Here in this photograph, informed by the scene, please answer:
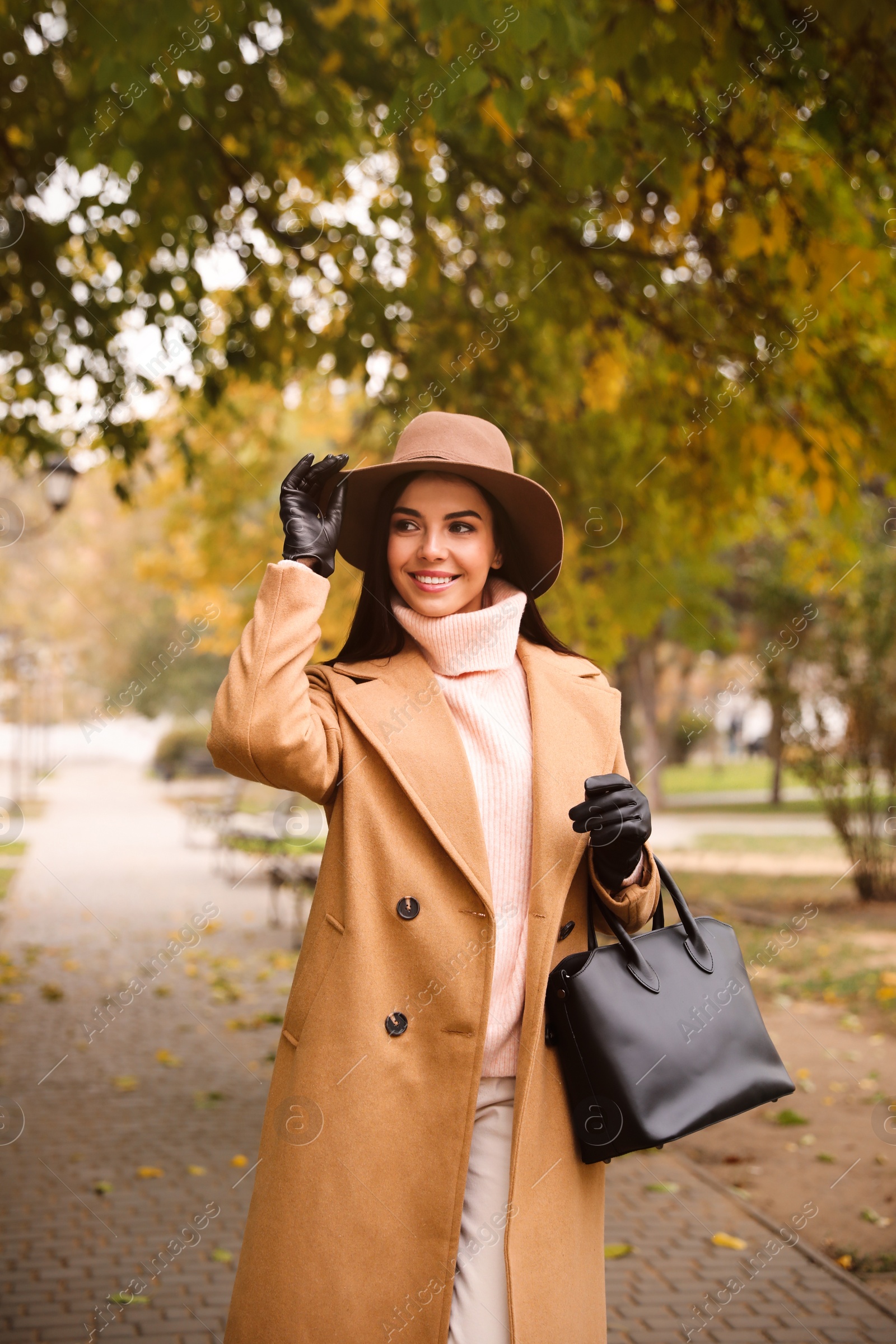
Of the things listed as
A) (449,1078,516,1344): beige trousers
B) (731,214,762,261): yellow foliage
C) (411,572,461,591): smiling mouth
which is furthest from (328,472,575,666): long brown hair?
(731,214,762,261): yellow foliage

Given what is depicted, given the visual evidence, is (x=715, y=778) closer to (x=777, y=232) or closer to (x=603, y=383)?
(x=603, y=383)

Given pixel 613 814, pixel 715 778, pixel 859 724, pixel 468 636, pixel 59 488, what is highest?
pixel 59 488

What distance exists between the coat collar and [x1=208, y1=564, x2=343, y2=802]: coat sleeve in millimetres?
137

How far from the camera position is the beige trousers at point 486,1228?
2.07 meters

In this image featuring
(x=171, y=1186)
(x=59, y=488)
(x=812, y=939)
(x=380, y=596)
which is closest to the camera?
(x=380, y=596)

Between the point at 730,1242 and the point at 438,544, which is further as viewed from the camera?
the point at 730,1242

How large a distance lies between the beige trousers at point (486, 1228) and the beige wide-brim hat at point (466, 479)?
106 cm

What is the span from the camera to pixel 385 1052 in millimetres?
2107

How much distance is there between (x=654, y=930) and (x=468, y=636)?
67 cm

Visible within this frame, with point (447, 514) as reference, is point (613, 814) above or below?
below

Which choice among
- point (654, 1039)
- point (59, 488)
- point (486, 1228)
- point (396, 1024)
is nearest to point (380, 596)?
point (396, 1024)

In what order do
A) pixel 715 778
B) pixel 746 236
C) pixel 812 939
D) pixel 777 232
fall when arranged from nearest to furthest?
pixel 746 236 → pixel 777 232 → pixel 812 939 → pixel 715 778

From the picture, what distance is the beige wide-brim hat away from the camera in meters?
2.34

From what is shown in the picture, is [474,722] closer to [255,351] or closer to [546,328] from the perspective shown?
[255,351]
